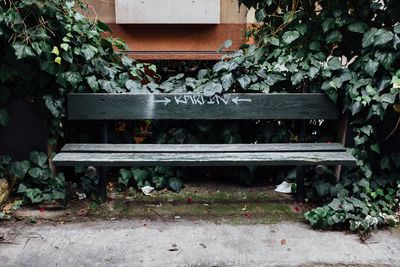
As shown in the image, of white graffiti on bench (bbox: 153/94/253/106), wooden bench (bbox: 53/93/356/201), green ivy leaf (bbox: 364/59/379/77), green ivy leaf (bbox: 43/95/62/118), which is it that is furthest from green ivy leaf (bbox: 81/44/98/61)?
green ivy leaf (bbox: 364/59/379/77)

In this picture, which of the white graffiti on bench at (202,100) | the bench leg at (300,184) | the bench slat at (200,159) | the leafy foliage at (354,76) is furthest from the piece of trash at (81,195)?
the bench leg at (300,184)

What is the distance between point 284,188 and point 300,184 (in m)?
0.26

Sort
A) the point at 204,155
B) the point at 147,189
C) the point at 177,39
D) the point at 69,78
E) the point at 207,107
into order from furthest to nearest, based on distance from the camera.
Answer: the point at 177,39 → the point at 147,189 → the point at 207,107 → the point at 69,78 → the point at 204,155

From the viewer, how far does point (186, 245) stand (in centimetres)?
240

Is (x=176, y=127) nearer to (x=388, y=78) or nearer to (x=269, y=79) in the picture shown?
(x=269, y=79)

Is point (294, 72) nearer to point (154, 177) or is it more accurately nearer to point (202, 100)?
point (202, 100)

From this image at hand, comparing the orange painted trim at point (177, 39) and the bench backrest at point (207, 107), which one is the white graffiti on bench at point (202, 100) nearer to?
the bench backrest at point (207, 107)

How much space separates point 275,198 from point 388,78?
1.35 m

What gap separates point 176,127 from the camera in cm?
335

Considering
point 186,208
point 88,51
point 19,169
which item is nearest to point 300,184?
point 186,208

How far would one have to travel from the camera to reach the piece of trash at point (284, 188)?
10.7ft

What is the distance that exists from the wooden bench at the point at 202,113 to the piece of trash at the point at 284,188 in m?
0.18

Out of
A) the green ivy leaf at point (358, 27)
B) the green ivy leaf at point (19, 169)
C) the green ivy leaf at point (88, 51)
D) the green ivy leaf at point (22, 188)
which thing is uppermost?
the green ivy leaf at point (358, 27)

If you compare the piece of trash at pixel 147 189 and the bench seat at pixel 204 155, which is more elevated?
the bench seat at pixel 204 155
